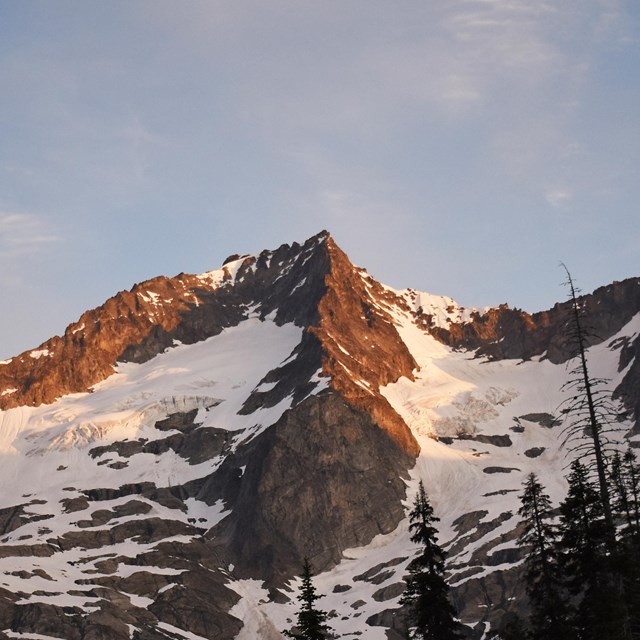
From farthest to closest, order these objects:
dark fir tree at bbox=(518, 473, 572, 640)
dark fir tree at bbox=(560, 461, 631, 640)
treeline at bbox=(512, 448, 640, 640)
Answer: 1. dark fir tree at bbox=(518, 473, 572, 640)
2. dark fir tree at bbox=(560, 461, 631, 640)
3. treeline at bbox=(512, 448, 640, 640)

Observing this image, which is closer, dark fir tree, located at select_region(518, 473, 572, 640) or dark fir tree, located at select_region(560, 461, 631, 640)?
dark fir tree, located at select_region(560, 461, 631, 640)

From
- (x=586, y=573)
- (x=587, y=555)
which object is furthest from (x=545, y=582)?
(x=587, y=555)

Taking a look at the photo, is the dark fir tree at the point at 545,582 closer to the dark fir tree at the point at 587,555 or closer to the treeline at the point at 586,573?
the treeline at the point at 586,573

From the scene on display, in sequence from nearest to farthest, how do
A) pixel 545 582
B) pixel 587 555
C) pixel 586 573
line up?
pixel 587 555 → pixel 586 573 → pixel 545 582

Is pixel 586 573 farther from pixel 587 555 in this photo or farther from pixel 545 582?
pixel 545 582

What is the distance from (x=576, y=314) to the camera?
5516 centimetres

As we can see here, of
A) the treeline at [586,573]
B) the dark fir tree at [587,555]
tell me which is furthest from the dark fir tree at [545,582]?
the dark fir tree at [587,555]

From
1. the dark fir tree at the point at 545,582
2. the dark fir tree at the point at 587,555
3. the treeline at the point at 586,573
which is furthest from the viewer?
the dark fir tree at the point at 545,582

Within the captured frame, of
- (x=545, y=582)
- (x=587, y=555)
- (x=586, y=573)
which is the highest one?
(x=587, y=555)

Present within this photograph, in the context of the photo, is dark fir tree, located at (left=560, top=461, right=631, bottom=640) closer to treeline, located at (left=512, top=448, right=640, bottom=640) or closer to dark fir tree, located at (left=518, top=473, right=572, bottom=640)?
treeline, located at (left=512, top=448, right=640, bottom=640)

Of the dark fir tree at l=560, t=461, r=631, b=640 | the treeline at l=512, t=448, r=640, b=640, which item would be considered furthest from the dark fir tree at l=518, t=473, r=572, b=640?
the dark fir tree at l=560, t=461, r=631, b=640

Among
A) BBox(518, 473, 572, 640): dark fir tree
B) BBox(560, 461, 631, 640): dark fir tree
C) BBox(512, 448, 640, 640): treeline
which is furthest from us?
BBox(518, 473, 572, 640): dark fir tree

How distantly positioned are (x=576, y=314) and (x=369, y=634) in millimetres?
133311

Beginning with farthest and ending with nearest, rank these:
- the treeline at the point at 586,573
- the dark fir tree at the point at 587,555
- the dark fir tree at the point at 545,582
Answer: the dark fir tree at the point at 545,582
the dark fir tree at the point at 587,555
the treeline at the point at 586,573
